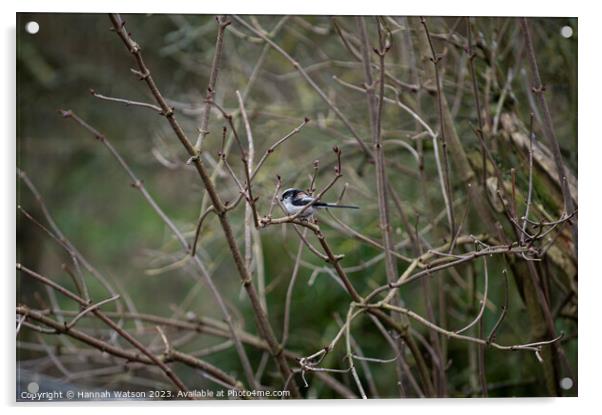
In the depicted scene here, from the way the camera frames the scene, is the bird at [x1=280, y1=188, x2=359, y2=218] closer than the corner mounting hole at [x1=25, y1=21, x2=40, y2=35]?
Yes

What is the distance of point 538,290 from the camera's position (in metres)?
2.05

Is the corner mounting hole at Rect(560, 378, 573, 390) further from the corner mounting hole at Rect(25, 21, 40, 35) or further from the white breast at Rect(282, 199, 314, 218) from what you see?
the corner mounting hole at Rect(25, 21, 40, 35)

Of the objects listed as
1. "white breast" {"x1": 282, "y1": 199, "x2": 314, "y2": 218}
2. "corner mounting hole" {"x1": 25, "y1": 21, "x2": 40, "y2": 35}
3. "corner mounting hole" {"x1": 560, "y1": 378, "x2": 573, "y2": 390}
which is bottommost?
"corner mounting hole" {"x1": 560, "y1": 378, "x2": 573, "y2": 390}

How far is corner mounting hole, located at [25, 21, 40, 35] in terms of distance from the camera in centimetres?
215

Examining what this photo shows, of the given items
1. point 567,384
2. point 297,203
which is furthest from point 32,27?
point 567,384

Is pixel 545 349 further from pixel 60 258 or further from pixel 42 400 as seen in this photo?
pixel 60 258

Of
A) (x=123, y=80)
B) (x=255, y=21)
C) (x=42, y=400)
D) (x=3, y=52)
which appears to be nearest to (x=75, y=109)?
(x=123, y=80)

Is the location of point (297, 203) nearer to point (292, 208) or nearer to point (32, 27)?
point (292, 208)

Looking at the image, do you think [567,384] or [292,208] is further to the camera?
[567,384]

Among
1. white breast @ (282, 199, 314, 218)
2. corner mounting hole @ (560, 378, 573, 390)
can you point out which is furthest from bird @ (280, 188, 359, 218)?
corner mounting hole @ (560, 378, 573, 390)

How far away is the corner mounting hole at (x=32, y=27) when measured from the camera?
7.04ft

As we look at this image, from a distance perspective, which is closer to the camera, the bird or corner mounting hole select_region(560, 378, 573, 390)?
the bird

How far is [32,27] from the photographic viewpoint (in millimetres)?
2170

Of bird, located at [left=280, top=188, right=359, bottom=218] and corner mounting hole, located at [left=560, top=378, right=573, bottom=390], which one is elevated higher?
bird, located at [left=280, top=188, right=359, bottom=218]
